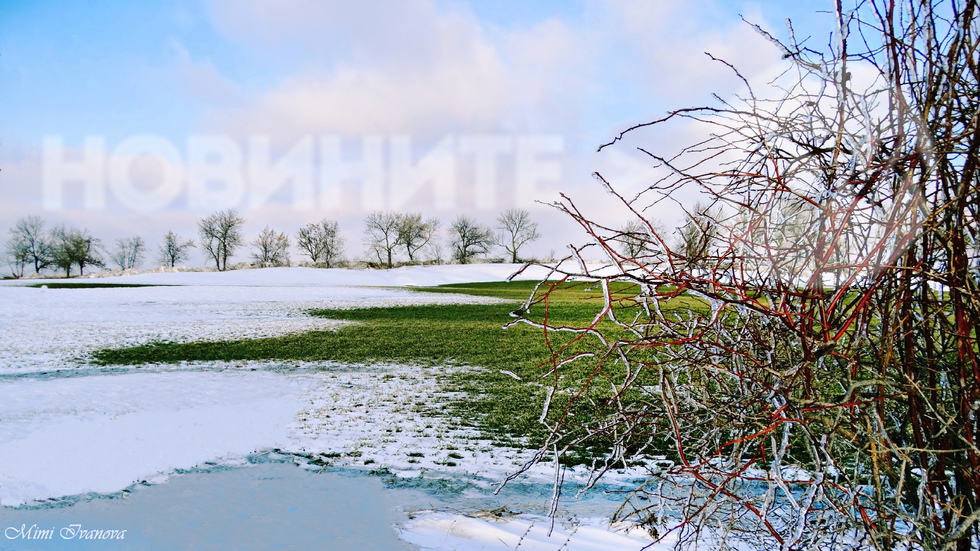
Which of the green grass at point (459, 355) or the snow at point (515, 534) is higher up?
the snow at point (515, 534)

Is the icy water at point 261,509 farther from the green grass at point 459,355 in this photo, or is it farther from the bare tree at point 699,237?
the bare tree at point 699,237

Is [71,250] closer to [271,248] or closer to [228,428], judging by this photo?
[271,248]

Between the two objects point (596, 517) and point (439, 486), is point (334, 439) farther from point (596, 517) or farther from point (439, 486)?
point (596, 517)

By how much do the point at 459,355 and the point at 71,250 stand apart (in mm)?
55678

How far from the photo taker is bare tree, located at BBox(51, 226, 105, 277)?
5194 centimetres

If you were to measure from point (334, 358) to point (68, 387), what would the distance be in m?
3.69

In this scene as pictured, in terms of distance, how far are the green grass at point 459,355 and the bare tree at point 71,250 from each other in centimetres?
4688

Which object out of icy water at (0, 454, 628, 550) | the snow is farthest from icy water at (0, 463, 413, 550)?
the snow

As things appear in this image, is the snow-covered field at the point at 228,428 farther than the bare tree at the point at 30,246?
No

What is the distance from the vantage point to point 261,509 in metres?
3.80

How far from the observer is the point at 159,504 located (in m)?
3.88

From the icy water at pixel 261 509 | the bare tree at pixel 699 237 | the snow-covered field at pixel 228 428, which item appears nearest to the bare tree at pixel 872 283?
the bare tree at pixel 699 237

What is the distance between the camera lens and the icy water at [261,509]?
338 cm

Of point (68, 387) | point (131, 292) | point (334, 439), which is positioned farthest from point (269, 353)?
point (131, 292)
